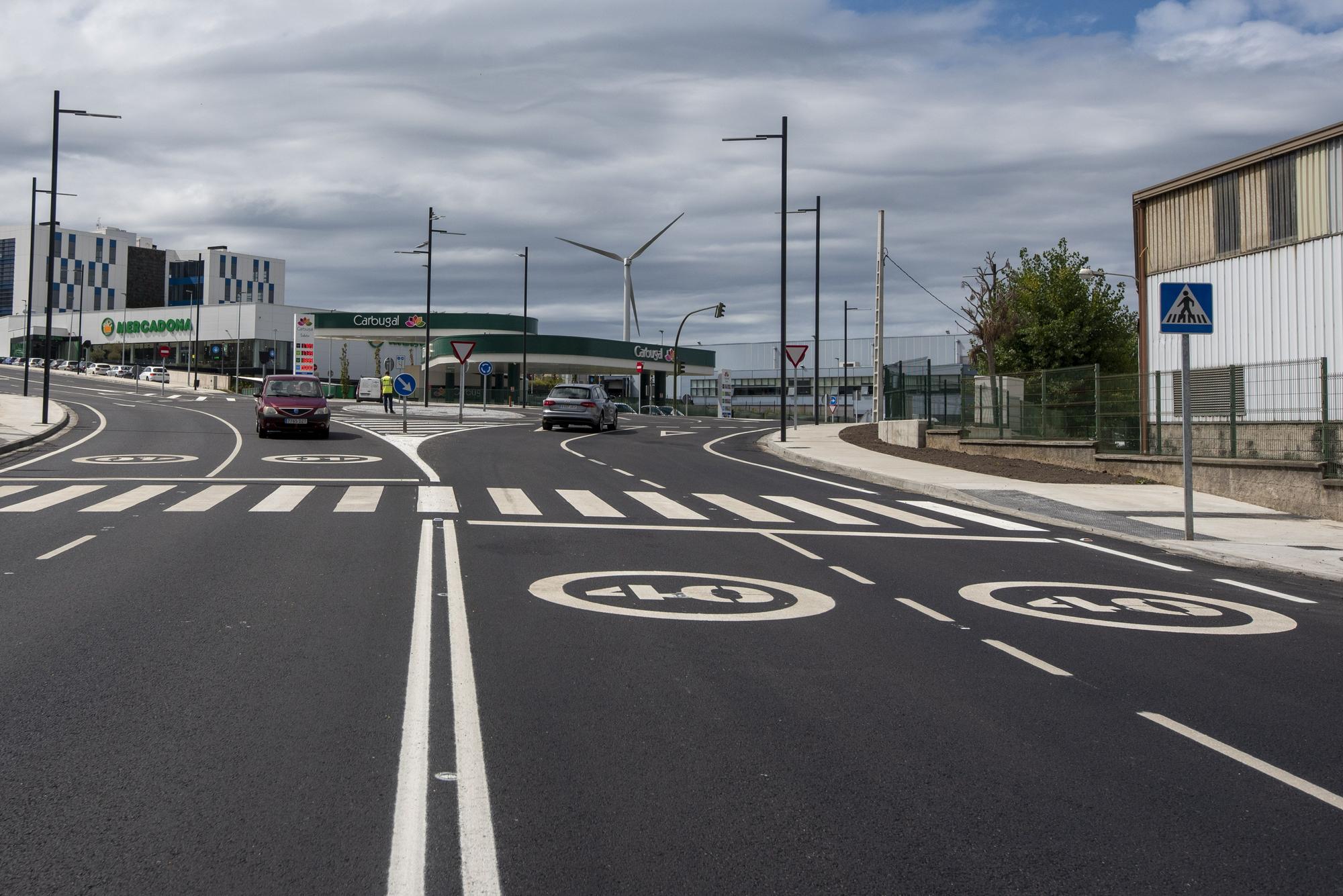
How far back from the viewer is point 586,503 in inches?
651

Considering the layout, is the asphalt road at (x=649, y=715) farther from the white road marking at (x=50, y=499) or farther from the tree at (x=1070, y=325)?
the tree at (x=1070, y=325)

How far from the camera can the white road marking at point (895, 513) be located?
1509cm

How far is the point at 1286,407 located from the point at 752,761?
55.4 ft

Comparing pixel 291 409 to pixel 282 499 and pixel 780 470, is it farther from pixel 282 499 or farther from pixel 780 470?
pixel 282 499

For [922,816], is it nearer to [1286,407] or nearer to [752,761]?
[752,761]

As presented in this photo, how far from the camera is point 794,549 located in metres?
12.2

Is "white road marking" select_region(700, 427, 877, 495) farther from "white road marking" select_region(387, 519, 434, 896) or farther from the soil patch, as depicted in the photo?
"white road marking" select_region(387, 519, 434, 896)

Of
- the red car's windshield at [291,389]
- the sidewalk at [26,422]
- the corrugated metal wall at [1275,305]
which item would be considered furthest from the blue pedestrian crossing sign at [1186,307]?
the red car's windshield at [291,389]

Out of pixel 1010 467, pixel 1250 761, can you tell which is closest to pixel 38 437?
pixel 1010 467

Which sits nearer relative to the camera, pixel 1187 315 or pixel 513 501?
pixel 1187 315

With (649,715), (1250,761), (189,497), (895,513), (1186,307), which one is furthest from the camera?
(895,513)

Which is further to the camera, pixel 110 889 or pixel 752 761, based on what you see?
pixel 752 761

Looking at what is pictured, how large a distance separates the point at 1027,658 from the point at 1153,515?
9831mm

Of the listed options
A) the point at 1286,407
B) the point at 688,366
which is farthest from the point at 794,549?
the point at 688,366
